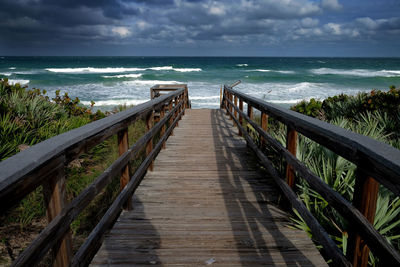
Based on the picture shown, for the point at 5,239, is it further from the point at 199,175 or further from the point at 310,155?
the point at 310,155

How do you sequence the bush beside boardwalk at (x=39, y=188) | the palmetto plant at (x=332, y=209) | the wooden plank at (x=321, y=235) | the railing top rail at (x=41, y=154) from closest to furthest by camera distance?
1. the railing top rail at (x=41, y=154)
2. the wooden plank at (x=321, y=235)
3. the palmetto plant at (x=332, y=209)
4. the bush beside boardwalk at (x=39, y=188)

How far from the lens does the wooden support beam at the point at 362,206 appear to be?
1.48 metres

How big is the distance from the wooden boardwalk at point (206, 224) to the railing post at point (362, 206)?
2.12ft

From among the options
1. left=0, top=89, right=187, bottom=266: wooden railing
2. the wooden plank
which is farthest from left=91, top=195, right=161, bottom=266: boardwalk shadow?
the wooden plank

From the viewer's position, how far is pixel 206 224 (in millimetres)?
2740

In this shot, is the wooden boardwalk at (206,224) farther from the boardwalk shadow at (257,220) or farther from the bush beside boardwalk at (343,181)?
the bush beside boardwalk at (343,181)

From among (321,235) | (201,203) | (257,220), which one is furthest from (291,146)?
(201,203)

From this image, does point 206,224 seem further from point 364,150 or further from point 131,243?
point 364,150

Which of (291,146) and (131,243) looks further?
(291,146)

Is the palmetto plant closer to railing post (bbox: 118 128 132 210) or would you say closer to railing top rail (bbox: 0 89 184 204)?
railing post (bbox: 118 128 132 210)

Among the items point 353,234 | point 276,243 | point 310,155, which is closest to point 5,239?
point 276,243

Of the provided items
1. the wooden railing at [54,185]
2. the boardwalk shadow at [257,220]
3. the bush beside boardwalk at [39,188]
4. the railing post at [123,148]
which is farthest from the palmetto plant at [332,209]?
the bush beside boardwalk at [39,188]

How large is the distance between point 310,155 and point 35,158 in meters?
3.23

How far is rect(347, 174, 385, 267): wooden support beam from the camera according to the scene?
1479mm
